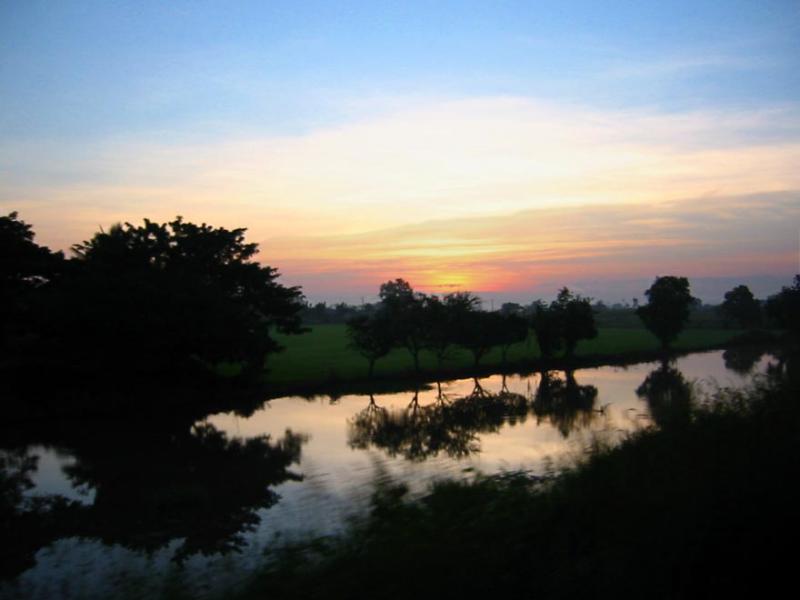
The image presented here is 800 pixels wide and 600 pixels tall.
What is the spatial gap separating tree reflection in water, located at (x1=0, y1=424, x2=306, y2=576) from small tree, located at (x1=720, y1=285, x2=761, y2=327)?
79990 millimetres

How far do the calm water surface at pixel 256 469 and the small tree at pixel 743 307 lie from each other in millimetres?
61602

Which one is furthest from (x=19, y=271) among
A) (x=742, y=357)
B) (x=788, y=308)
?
(x=788, y=308)

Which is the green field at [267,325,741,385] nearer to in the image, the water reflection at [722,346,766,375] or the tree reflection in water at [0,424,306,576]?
the water reflection at [722,346,766,375]

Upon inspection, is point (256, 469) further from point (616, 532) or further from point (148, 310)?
point (148, 310)

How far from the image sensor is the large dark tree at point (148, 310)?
102ft

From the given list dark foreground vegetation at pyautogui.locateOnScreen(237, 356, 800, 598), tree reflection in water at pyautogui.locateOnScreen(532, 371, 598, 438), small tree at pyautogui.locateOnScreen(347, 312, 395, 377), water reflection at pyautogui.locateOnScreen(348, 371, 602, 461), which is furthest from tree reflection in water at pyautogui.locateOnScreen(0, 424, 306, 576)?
small tree at pyautogui.locateOnScreen(347, 312, 395, 377)

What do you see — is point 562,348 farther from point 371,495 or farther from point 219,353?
point 371,495

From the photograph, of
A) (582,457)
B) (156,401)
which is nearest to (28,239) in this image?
(156,401)

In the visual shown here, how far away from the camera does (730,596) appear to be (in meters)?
5.11

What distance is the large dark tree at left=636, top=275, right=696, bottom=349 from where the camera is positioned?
61.0 meters

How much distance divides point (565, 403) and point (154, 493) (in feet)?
66.6

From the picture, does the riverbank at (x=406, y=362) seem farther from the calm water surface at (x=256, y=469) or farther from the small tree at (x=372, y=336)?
the calm water surface at (x=256, y=469)

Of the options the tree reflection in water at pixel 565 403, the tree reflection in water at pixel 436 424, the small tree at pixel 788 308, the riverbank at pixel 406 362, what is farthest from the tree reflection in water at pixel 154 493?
the small tree at pixel 788 308

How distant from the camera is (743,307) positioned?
3366 inches
